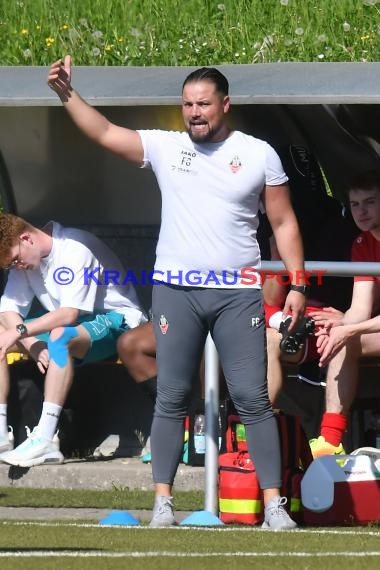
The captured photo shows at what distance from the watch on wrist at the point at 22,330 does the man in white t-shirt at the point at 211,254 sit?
2.00 meters

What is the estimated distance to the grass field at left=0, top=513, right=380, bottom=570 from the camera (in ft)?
14.5

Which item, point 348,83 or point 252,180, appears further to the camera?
point 348,83

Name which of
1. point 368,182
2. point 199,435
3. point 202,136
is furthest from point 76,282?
point 202,136

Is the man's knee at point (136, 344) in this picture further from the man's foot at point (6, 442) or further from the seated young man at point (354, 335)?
the seated young man at point (354, 335)

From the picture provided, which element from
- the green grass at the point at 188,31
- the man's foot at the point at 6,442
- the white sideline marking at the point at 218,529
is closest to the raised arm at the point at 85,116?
the white sideline marking at the point at 218,529

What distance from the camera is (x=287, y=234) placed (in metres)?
5.66

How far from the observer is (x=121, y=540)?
16.4 feet

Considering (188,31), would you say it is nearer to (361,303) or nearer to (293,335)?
(361,303)

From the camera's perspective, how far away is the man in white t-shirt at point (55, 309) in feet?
24.6

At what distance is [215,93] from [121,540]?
1810 mm

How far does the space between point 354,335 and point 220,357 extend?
1056 millimetres

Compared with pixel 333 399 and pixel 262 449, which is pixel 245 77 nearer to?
pixel 333 399

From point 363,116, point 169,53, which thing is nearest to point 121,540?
point 363,116

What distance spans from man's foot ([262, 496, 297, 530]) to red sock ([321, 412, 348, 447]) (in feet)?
3.33
